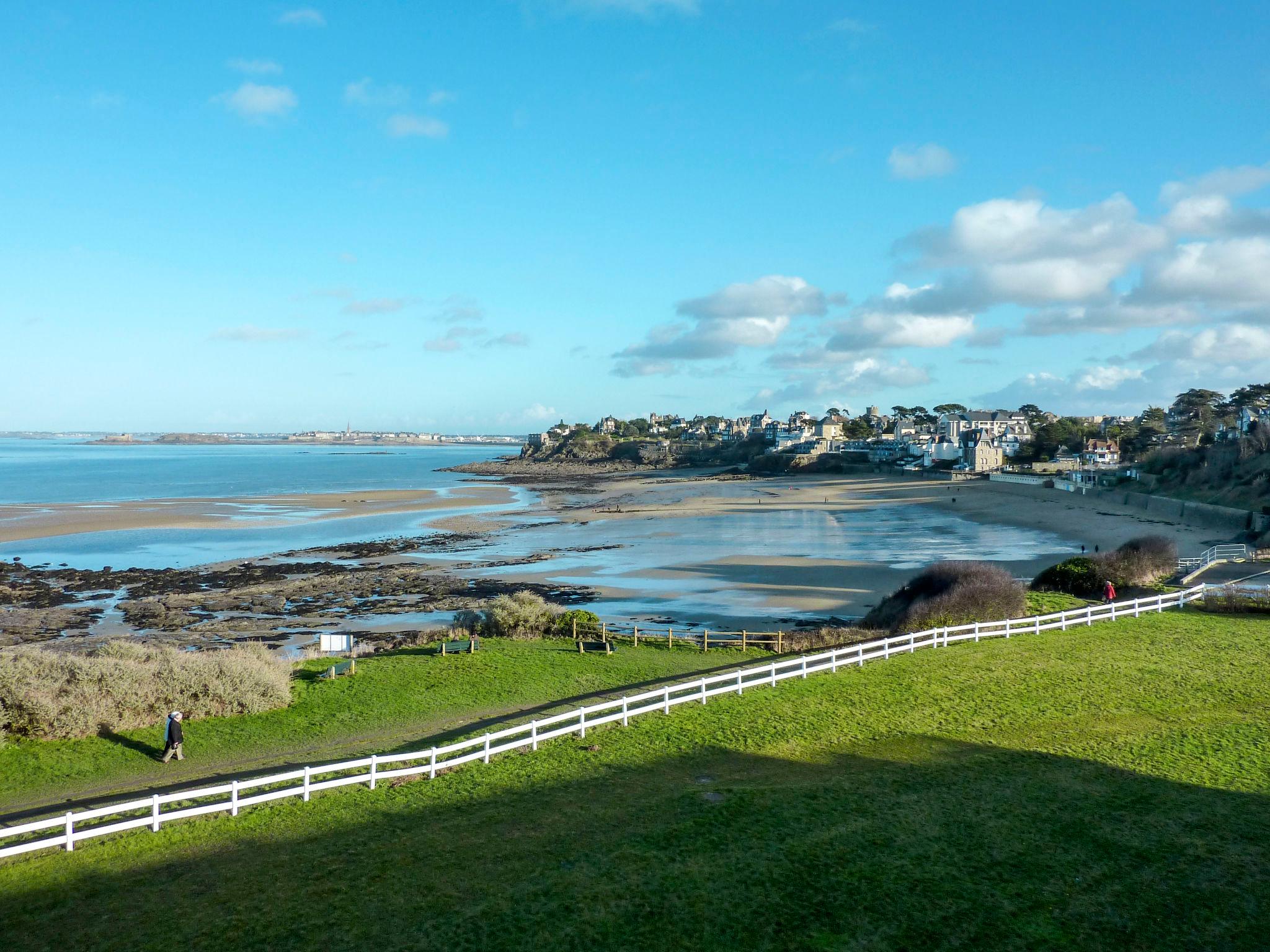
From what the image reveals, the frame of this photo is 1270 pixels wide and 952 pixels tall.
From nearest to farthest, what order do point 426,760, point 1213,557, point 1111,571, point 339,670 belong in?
point 426,760
point 339,670
point 1111,571
point 1213,557

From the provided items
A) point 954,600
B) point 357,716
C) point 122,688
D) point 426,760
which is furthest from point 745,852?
point 954,600

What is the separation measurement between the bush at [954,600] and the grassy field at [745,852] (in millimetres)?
9171

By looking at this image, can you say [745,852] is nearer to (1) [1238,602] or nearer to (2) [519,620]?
(2) [519,620]

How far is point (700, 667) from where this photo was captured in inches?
925

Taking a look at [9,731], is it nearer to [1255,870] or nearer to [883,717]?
[883,717]

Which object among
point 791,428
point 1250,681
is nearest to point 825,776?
point 1250,681

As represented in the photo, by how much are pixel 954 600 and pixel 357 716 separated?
1839 centimetres

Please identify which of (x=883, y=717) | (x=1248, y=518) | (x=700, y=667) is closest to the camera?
(x=883, y=717)

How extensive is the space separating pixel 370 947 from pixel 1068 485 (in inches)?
3571

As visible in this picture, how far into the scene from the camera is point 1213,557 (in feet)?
129

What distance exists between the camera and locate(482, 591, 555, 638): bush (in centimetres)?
2744

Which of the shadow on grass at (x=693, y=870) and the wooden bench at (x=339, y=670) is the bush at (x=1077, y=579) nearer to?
the shadow on grass at (x=693, y=870)

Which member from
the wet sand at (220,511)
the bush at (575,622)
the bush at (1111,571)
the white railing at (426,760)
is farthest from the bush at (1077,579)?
the wet sand at (220,511)

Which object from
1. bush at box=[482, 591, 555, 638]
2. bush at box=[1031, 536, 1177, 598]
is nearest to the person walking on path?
bush at box=[482, 591, 555, 638]
